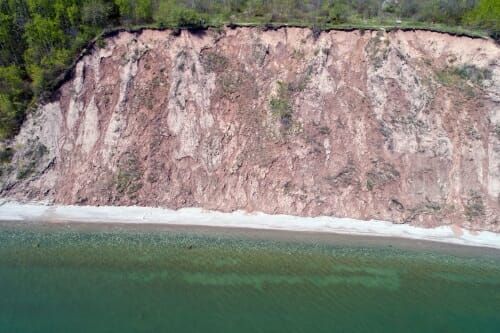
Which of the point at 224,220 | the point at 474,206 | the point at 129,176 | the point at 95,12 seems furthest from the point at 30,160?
the point at 474,206

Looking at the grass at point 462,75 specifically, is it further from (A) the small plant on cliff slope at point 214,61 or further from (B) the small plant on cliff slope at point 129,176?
(B) the small plant on cliff slope at point 129,176

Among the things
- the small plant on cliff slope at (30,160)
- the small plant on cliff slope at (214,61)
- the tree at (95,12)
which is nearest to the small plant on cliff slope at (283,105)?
the small plant on cliff slope at (214,61)

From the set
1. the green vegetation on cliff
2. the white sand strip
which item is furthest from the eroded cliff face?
the green vegetation on cliff

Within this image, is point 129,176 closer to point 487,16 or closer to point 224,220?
point 224,220

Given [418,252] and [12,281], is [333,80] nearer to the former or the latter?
[418,252]

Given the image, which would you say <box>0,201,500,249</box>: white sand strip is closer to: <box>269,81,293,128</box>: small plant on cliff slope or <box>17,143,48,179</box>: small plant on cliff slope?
<box>17,143,48,179</box>: small plant on cliff slope

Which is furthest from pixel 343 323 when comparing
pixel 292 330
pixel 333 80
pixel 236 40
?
pixel 236 40
